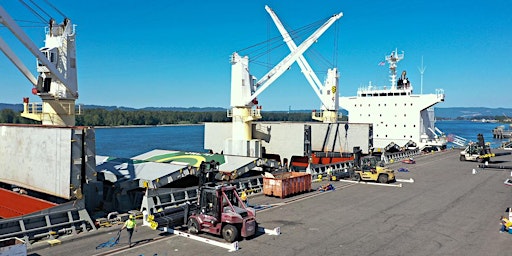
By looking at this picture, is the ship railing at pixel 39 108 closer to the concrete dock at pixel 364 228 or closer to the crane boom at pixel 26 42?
Result: the crane boom at pixel 26 42

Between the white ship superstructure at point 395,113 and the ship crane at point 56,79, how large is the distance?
134 ft

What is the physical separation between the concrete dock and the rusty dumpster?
531 mm

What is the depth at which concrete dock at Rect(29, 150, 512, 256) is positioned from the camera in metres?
13.2

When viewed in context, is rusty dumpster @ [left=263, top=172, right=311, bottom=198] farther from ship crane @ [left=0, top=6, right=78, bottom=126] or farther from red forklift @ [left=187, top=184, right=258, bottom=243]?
ship crane @ [left=0, top=6, right=78, bottom=126]

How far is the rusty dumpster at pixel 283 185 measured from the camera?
2228cm

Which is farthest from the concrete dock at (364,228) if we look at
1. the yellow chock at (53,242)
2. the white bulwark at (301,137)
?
the white bulwark at (301,137)

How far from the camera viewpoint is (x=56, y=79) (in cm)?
2227

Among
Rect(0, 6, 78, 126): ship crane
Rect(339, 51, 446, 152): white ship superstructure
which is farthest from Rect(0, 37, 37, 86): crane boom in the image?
Rect(339, 51, 446, 152): white ship superstructure

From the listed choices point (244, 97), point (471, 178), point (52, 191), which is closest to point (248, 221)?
point (52, 191)

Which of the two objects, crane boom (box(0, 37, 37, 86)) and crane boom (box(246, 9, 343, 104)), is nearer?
crane boom (box(0, 37, 37, 86))

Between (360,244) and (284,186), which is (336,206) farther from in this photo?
(360,244)

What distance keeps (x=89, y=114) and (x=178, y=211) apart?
162 m

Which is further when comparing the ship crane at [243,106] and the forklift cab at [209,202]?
the ship crane at [243,106]

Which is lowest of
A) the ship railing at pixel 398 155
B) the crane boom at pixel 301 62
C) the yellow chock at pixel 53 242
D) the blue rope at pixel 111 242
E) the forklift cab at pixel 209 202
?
the blue rope at pixel 111 242
